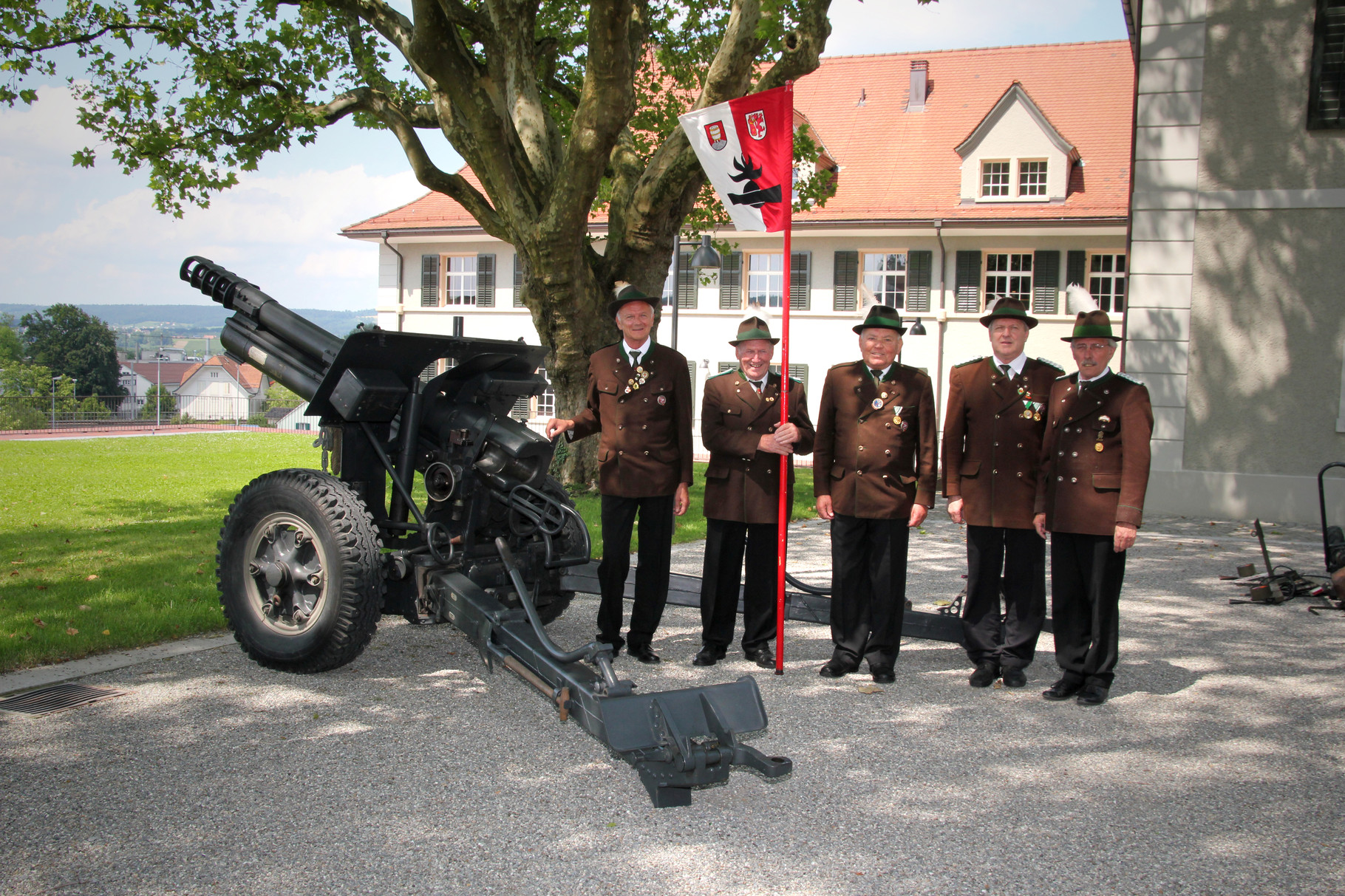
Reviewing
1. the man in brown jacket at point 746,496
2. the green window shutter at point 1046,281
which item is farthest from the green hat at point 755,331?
the green window shutter at point 1046,281

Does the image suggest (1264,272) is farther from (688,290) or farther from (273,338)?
(688,290)

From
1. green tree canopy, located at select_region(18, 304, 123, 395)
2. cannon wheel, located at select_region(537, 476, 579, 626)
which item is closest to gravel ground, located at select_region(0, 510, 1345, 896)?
cannon wheel, located at select_region(537, 476, 579, 626)

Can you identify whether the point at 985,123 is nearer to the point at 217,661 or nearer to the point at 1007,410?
the point at 1007,410

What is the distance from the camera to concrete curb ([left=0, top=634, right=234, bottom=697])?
4.41 meters

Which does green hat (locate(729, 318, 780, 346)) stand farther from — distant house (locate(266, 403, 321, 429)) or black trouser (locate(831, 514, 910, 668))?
distant house (locate(266, 403, 321, 429))

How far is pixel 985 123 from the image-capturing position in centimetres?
2506

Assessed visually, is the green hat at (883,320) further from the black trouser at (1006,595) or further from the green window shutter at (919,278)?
the green window shutter at (919,278)

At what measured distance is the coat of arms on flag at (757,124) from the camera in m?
5.14

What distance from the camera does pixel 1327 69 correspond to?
11.2 m

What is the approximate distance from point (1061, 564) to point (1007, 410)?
78 centimetres

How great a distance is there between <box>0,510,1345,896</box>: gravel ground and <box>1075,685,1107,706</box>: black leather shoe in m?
0.06

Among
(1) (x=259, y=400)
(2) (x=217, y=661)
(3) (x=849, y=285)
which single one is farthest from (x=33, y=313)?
(2) (x=217, y=661)

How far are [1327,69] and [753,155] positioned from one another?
9586 mm

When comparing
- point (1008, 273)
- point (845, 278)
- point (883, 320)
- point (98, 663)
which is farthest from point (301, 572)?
point (1008, 273)
